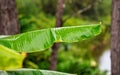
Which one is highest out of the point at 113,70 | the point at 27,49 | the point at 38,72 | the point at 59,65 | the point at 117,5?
the point at 117,5

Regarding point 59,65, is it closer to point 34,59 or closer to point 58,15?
point 34,59

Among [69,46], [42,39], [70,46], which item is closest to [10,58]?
[42,39]

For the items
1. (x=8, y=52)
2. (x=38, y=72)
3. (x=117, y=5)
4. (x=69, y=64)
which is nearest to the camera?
(x=8, y=52)

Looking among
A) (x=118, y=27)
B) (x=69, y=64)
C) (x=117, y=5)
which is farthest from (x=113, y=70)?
A: (x=69, y=64)

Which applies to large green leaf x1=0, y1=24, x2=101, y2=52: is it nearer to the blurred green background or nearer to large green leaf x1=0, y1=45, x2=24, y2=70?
large green leaf x1=0, y1=45, x2=24, y2=70

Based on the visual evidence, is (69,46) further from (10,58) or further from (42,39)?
(10,58)

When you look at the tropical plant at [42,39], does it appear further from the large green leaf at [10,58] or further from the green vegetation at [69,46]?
the large green leaf at [10,58]

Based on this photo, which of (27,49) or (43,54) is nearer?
(27,49)

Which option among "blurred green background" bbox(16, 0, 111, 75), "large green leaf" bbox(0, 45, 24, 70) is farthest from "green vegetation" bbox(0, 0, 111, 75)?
"large green leaf" bbox(0, 45, 24, 70)
